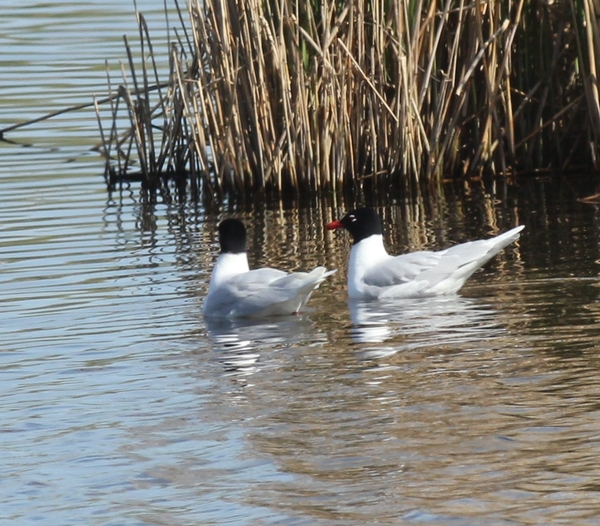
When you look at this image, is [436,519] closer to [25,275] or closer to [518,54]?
[25,275]

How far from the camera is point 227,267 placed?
895 cm

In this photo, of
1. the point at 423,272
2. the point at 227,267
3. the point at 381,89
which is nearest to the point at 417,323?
the point at 423,272

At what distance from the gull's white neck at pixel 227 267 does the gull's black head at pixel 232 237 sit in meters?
0.03

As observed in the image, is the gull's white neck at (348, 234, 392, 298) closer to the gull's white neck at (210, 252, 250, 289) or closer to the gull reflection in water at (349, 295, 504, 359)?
the gull reflection in water at (349, 295, 504, 359)

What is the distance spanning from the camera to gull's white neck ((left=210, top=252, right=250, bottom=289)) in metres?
8.84

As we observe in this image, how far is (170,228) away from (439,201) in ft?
7.83

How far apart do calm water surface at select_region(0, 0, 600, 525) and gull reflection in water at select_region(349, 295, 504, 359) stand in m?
0.03

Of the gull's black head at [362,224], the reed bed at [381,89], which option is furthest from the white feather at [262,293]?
the reed bed at [381,89]

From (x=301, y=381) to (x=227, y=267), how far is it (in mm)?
2499

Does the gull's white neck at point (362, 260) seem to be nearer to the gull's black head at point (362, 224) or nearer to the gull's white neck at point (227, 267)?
the gull's black head at point (362, 224)

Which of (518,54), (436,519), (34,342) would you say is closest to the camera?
(436,519)

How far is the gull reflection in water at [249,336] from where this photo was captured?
720 cm

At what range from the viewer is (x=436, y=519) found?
4.55 metres

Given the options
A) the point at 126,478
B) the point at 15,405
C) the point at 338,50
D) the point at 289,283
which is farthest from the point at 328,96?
the point at 126,478
